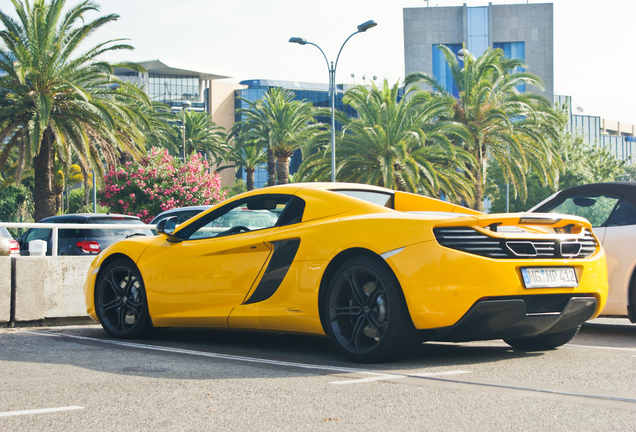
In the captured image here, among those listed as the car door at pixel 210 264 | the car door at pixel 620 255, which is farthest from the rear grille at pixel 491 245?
the car door at pixel 620 255

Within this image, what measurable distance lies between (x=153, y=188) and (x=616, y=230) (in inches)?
1180

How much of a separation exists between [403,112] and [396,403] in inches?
925

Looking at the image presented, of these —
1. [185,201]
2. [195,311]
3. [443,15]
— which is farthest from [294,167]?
[195,311]

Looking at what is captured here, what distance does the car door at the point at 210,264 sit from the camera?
5652mm

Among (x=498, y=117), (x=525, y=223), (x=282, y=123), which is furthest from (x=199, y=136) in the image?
(x=525, y=223)

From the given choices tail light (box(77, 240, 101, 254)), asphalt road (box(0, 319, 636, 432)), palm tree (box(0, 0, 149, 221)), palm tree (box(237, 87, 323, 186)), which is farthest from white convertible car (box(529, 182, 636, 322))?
palm tree (box(237, 87, 323, 186))

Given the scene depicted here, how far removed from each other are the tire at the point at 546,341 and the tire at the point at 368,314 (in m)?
1.31

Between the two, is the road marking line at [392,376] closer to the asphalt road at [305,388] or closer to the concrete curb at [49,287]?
the asphalt road at [305,388]

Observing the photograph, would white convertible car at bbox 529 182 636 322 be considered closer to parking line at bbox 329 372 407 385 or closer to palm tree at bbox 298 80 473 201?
parking line at bbox 329 372 407 385

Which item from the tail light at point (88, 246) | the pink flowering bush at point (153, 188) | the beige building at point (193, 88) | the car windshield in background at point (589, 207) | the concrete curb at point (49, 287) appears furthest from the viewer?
the beige building at point (193, 88)

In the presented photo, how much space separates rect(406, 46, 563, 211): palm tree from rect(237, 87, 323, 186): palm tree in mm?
9862

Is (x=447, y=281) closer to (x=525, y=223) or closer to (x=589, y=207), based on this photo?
(x=525, y=223)

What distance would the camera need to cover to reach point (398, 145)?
83.9ft

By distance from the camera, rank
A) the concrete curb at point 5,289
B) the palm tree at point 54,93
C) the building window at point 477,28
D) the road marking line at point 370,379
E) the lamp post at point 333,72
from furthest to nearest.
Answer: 1. the building window at point 477,28
2. the lamp post at point 333,72
3. the palm tree at point 54,93
4. the concrete curb at point 5,289
5. the road marking line at point 370,379
